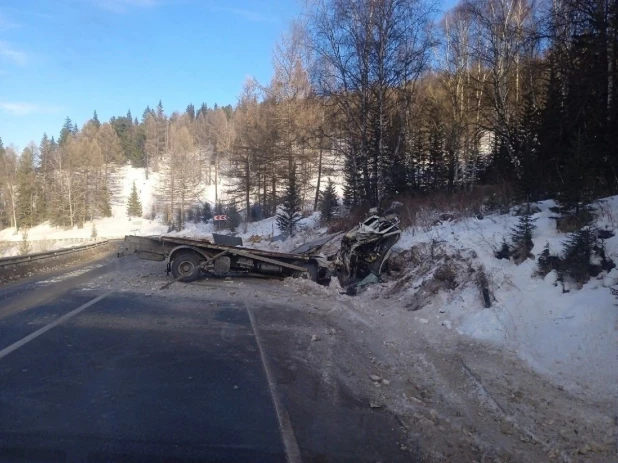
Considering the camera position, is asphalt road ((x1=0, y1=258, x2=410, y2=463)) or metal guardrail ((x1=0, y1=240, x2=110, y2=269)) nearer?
asphalt road ((x1=0, y1=258, x2=410, y2=463))

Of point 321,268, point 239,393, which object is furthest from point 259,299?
point 239,393

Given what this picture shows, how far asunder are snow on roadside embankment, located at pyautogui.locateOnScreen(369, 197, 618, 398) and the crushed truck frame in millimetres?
2838

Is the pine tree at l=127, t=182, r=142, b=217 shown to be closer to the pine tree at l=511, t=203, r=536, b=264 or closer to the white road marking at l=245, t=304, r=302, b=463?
the pine tree at l=511, t=203, r=536, b=264

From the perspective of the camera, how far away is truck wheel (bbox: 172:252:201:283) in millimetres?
14711

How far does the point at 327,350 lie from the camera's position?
296 inches

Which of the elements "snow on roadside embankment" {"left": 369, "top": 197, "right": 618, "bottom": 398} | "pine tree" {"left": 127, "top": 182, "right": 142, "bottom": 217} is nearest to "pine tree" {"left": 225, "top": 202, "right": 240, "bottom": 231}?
"snow on roadside embankment" {"left": 369, "top": 197, "right": 618, "bottom": 398}

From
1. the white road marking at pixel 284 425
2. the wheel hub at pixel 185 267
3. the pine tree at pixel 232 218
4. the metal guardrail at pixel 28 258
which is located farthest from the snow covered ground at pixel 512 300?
the pine tree at pixel 232 218

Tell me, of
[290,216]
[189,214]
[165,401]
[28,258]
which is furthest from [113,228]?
[165,401]

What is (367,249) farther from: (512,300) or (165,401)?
(165,401)

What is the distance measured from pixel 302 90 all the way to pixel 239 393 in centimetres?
3789

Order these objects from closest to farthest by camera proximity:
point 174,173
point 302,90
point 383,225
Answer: point 383,225
point 302,90
point 174,173

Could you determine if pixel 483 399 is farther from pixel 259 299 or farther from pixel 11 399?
pixel 259 299

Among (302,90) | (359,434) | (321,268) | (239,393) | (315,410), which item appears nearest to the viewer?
(359,434)

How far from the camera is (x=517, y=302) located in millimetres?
8414
